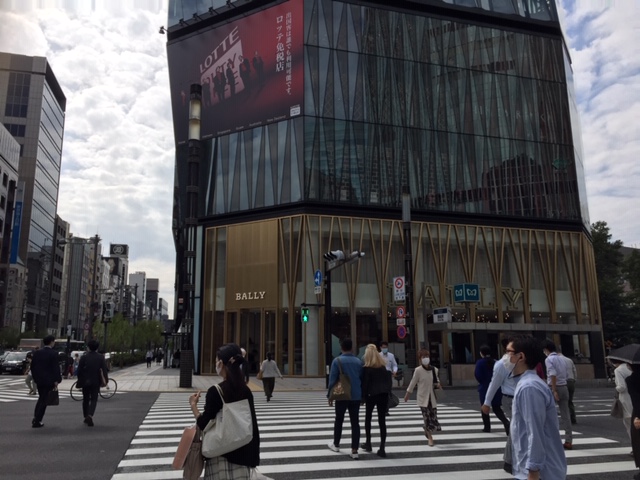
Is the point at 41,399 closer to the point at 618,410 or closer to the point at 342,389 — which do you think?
the point at 342,389

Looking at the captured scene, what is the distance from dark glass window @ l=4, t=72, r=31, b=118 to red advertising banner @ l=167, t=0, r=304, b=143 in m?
60.2

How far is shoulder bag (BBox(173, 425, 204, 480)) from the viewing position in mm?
3982

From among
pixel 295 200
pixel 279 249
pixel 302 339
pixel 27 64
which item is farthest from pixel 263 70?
pixel 27 64

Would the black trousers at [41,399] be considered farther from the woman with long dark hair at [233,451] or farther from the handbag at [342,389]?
the woman with long dark hair at [233,451]

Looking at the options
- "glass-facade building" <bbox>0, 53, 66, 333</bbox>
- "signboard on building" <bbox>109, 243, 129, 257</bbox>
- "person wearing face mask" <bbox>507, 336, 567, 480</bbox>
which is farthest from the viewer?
"signboard on building" <bbox>109, 243, 129, 257</bbox>

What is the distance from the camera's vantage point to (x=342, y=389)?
798 cm

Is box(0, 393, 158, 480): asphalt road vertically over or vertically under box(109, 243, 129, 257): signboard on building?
under

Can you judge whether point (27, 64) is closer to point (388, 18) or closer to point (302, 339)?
point (388, 18)

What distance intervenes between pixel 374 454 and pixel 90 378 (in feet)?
20.8

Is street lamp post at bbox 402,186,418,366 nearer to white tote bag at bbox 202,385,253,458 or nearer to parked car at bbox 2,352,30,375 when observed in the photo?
white tote bag at bbox 202,385,253,458

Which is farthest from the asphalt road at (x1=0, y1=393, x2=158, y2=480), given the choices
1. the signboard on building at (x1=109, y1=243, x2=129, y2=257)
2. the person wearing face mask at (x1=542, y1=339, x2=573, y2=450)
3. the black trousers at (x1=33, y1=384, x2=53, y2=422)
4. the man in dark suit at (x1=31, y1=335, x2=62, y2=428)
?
the signboard on building at (x1=109, y1=243, x2=129, y2=257)

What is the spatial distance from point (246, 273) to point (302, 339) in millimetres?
6129

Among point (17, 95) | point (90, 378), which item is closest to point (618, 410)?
point (90, 378)

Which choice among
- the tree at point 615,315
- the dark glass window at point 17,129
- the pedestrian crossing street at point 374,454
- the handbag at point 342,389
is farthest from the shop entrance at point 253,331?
the dark glass window at point 17,129
